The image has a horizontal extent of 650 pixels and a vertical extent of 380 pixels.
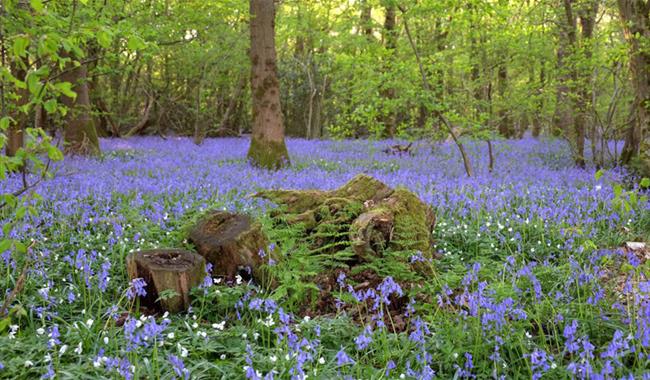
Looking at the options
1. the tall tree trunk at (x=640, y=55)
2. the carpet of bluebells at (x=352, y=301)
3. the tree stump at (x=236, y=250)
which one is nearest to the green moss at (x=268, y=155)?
the carpet of bluebells at (x=352, y=301)

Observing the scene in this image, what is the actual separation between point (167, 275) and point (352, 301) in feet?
4.99

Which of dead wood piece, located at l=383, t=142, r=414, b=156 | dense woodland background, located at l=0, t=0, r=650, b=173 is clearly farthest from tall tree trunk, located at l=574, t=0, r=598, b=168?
dead wood piece, located at l=383, t=142, r=414, b=156

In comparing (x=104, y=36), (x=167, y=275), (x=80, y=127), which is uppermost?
(x=104, y=36)

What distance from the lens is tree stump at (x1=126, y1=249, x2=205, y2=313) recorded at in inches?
159

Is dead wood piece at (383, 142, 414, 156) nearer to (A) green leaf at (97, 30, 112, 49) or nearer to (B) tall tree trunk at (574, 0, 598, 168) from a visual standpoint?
(B) tall tree trunk at (574, 0, 598, 168)

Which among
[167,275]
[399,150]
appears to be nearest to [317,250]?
[167,275]

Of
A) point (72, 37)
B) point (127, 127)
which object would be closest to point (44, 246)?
point (72, 37)

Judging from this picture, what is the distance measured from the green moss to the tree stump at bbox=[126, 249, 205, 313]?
304 inches

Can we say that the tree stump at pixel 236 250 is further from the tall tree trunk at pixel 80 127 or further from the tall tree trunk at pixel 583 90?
the tall tree trunk at pixel 80 127

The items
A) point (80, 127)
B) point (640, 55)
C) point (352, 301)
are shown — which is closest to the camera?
point (352, 301)

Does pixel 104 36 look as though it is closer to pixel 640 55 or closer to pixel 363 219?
pixel 363 219

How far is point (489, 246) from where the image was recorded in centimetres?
588

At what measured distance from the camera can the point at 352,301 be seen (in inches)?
169

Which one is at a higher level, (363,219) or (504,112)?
(504,112)
